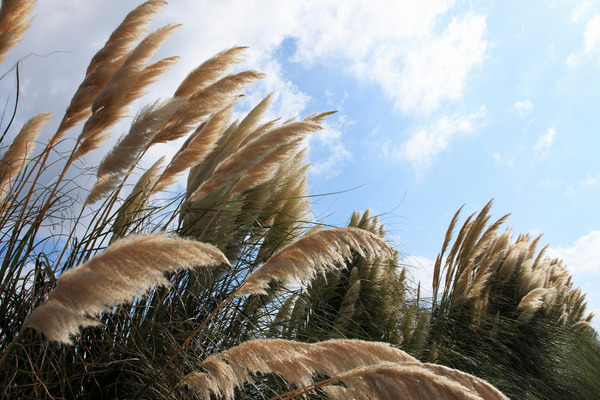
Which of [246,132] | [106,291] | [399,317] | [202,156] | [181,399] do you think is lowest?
[181,399]

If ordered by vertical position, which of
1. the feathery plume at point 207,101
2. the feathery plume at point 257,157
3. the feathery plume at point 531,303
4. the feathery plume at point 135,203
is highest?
the feathery plume at point 531,303

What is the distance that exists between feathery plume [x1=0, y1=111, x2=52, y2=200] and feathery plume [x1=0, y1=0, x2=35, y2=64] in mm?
454

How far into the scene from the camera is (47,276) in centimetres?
242

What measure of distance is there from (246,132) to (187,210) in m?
0.66

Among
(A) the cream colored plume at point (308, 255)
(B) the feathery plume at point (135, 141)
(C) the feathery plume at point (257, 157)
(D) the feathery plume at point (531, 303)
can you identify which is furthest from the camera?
(D) the feathery plume at point (531, 303)

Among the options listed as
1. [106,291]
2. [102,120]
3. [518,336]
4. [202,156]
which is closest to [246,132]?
[202,156]

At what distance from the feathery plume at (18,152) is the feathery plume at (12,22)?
45 centimetres

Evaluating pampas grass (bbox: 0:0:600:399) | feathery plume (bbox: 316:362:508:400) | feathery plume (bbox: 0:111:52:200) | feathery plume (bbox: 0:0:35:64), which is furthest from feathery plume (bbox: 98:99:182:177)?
feathery plume (bbox: 316:362:508:400)

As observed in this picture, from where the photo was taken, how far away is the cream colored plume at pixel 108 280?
3.54 feet

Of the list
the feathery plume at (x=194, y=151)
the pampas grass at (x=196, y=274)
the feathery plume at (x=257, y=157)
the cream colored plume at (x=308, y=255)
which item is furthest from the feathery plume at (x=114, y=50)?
the cream colored plume at (x=308, y=255)

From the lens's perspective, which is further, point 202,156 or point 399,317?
point 399,317

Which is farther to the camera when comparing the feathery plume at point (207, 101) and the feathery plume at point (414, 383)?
the feathery plume at point (207, 101)

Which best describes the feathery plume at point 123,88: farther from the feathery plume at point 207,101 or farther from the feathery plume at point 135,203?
the feathery plume at point 135,203

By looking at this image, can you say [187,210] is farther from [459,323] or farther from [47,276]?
[459,323]
